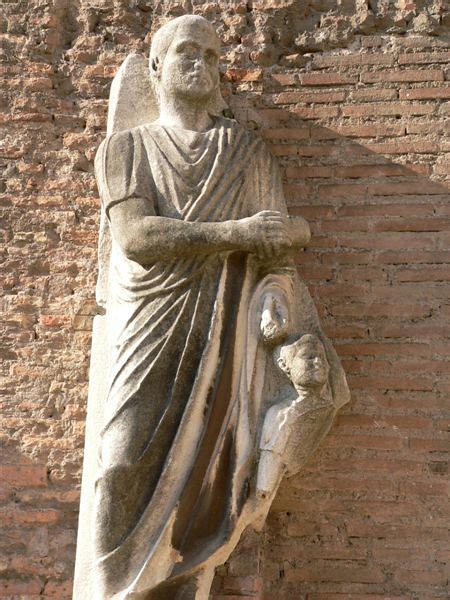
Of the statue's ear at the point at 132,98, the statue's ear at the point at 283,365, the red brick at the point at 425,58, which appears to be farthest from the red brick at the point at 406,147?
the statue's ear at the point at 283,365

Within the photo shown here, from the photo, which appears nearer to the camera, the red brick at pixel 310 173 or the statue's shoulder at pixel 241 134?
the statue's shoulder at pixel 241 134

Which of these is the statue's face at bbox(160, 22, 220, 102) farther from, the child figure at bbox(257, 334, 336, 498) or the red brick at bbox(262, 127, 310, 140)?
the child figure at bbox(257, 334, 336, 498)

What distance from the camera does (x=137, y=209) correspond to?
4797 mm

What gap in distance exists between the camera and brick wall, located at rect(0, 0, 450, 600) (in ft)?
16.4

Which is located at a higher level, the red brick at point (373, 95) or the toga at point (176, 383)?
the red brick at point (373, 95)

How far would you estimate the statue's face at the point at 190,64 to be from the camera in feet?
16.7

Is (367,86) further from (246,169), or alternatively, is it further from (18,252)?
(18,252)

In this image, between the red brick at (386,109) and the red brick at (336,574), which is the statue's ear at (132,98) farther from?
the red brick at (336,574)

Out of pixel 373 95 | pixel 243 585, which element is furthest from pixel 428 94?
pixel 243 585

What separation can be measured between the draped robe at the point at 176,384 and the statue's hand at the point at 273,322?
0.16 ft

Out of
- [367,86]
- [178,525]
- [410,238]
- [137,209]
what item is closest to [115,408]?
[178,525]

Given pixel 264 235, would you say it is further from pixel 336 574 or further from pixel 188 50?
pixel 336 574

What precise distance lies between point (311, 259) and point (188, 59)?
995 mm

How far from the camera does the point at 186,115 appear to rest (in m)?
5.11
